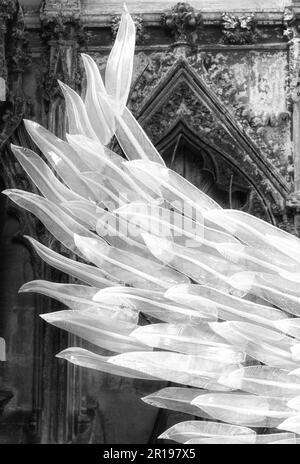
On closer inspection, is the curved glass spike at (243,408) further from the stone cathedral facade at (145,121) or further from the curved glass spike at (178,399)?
the stone cathedral facade at (145,121)

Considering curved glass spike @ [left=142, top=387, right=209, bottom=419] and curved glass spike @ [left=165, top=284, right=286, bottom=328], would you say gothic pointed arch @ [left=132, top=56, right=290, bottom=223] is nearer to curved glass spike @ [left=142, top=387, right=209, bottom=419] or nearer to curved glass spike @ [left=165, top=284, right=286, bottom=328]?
curved glass spike @ [left=165, top=284, right=286, bottom=328]

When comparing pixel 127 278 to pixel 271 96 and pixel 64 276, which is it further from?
pixel 271 96

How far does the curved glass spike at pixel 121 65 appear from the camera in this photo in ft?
33.2

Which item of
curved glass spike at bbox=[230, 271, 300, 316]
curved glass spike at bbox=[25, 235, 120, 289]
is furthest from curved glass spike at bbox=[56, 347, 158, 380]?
curved glass spike at bbox=[230, 271, 300, 316]

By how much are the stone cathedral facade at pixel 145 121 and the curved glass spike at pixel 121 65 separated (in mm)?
984

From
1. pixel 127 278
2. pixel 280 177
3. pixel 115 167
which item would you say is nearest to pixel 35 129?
pixel 115 167

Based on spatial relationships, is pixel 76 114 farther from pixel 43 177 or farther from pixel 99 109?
pixel 43 177

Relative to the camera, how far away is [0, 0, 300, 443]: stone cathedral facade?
10.9 m

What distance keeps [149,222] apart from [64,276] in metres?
1.52

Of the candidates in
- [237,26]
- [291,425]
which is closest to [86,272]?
[291,425]

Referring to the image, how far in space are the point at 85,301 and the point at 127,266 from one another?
0.39 metres

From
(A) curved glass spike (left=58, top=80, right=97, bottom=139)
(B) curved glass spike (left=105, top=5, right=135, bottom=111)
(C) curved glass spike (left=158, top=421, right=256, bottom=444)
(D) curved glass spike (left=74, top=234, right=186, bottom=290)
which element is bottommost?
(C) curved glass spike (left=158, top=421, right=256, bottom=444)

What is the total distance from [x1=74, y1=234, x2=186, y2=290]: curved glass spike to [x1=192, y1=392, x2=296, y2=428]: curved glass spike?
87 cm

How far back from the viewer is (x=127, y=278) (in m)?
9.54
